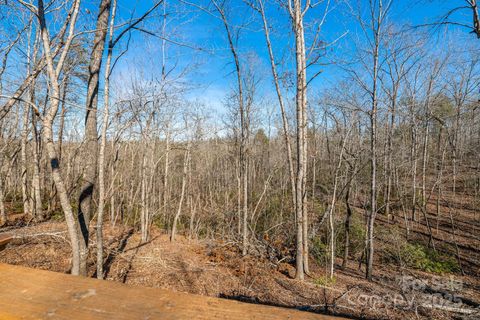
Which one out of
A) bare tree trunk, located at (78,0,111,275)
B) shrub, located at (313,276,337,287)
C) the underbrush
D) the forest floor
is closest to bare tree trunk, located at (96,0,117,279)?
bare tree trunk, located at (78,0,111,275)

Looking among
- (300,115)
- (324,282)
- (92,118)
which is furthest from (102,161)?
(324,282)

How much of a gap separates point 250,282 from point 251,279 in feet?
0.49

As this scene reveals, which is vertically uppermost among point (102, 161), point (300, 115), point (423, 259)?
point (300, 115)

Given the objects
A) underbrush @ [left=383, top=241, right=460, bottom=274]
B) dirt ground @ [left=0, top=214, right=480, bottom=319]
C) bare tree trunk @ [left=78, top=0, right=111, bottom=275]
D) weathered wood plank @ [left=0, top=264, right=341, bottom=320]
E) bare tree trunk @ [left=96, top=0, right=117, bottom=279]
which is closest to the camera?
weathered wood plank @ [left=0, top=264, right=341, bottom=320]

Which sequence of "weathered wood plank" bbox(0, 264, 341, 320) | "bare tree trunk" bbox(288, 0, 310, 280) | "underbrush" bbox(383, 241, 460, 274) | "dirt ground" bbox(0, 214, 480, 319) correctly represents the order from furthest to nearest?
"underbrush" bbox(383, 241, 460, 274) < "bare tree trunk" bbox(288, 0, 310, 280) < "dirt ground" bbox(0, 214, 480, 319) < "weathered wood plank" bbox(0, 264, 341, 320)

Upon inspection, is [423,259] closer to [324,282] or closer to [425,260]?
[425,260]

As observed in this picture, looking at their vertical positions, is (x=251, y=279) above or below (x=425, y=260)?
above

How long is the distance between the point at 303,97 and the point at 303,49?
3.81ft

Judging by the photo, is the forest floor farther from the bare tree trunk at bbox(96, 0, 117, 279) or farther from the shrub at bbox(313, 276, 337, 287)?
the bare tree trunk at bbox(96, 0, 117, 279)

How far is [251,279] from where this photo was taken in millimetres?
5750

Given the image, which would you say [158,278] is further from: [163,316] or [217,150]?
[217,150]

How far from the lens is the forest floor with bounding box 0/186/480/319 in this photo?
15.8 feet

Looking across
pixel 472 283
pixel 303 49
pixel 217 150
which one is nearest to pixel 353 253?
pixel 472 283

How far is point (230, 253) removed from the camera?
7516mm
